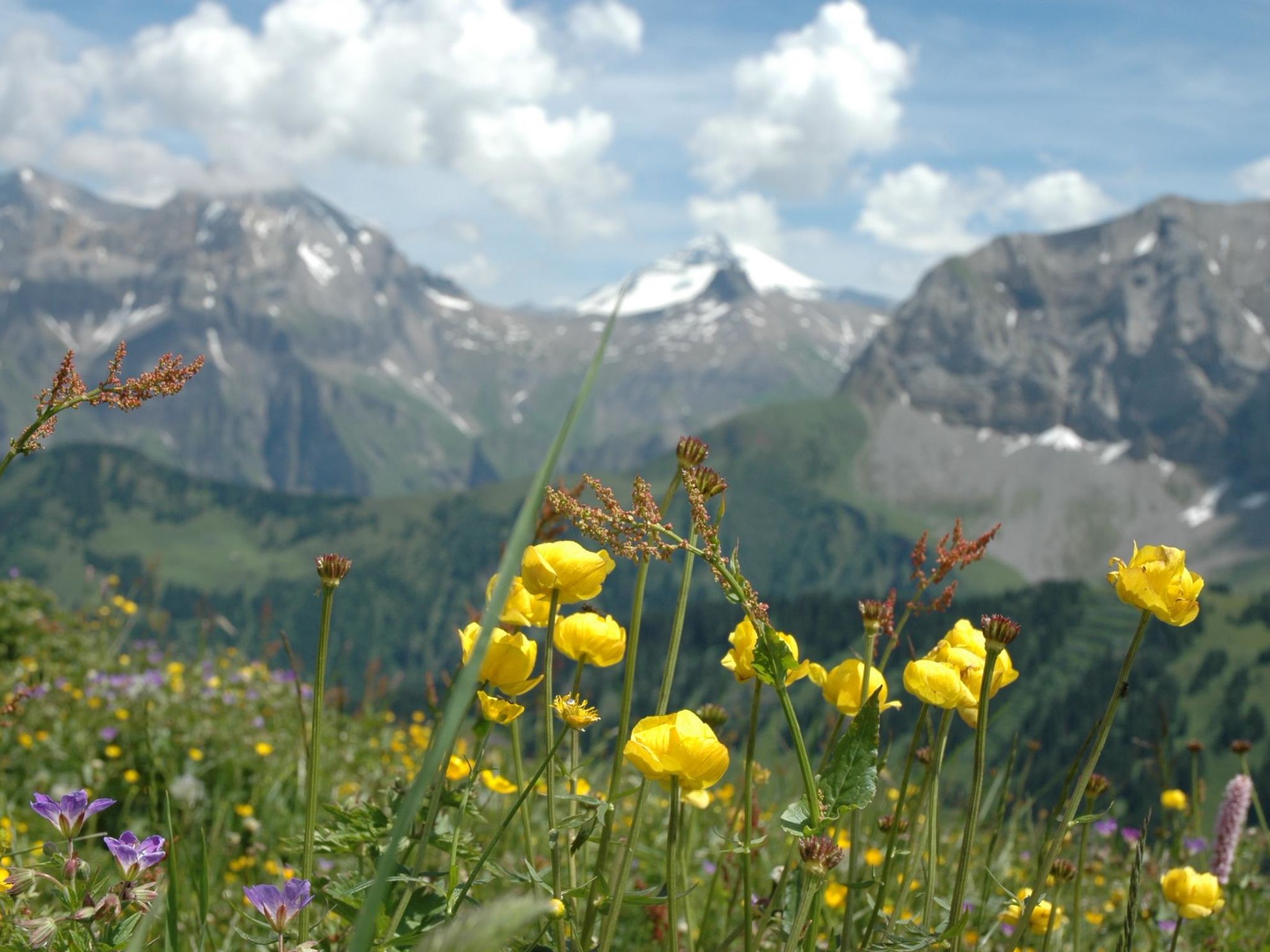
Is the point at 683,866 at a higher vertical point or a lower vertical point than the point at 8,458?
lower

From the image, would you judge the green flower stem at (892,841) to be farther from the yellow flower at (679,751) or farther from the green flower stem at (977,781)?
the yellow flower at (679,751)

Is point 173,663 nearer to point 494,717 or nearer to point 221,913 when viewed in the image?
point 221,913

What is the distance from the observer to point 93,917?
1.80 metres

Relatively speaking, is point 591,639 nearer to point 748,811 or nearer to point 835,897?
point 748,811

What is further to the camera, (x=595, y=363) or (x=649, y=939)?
(x=649, y=939)

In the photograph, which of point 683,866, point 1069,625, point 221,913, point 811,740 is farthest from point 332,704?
point 1069,625

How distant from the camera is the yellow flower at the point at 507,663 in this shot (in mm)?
2209

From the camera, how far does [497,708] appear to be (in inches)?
87.4

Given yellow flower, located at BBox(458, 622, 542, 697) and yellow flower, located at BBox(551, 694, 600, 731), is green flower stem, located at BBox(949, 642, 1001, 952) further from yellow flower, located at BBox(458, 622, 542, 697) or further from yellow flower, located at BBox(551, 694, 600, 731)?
yellow flower, located at BBox(458, 622, 542, 697)

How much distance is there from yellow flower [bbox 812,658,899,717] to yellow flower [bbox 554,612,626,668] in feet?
1.81

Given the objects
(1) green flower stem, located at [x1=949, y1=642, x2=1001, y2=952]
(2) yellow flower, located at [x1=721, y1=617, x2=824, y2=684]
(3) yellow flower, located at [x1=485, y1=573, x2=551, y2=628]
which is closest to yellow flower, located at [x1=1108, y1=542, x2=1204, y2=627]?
(1) green flower stem, located at [x1=949, y1=642, x2=1001, y2=952]

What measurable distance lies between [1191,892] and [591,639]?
6.76 feet

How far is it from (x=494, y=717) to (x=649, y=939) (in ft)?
7.06

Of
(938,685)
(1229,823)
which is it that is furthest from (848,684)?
(1229,823)
